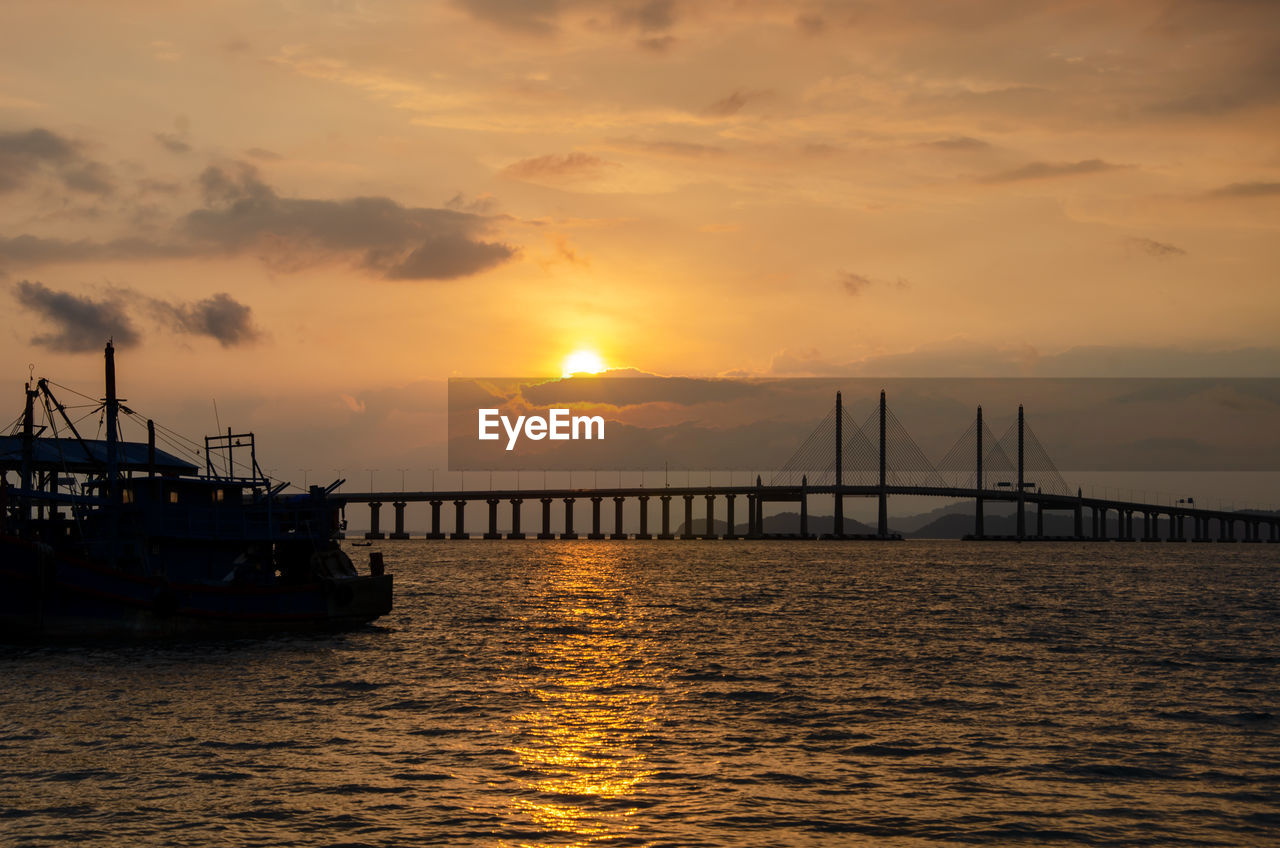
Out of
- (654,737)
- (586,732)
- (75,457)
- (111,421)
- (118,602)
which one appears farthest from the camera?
(75,457)

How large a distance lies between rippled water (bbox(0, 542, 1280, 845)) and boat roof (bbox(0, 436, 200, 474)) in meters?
12.6

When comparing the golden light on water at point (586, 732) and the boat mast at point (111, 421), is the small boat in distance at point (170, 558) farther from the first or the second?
the golden light on water at point (586, 732)

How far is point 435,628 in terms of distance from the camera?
57.4 m

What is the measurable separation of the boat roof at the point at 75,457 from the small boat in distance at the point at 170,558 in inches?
36.8

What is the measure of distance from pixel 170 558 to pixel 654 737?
2916cm

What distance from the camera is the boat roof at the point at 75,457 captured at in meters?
55.5

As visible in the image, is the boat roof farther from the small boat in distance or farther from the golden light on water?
the golden light on water

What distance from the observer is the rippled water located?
20531 mm

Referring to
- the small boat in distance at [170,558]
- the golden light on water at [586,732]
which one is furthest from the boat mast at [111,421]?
the golden light on water at [586,732]

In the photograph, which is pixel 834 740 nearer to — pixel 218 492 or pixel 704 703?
pixel 704 703

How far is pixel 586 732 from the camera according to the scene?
1145 inches

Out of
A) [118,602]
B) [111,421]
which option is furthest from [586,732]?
[111,421]

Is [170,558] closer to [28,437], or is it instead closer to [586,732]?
[28,437]

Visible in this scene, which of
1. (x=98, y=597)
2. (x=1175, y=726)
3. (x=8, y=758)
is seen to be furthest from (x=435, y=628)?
(x=1175, y=726)
